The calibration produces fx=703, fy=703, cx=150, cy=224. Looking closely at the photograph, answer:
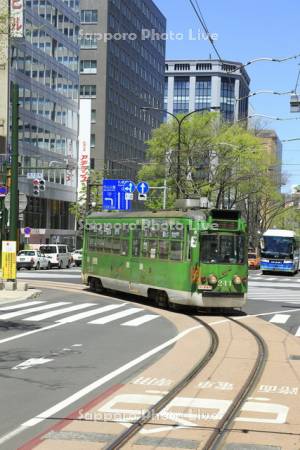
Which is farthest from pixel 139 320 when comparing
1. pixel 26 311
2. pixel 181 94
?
pixel 181 94

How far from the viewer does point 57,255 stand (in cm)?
5497

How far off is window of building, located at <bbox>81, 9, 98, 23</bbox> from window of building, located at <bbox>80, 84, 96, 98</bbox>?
30.4 ft

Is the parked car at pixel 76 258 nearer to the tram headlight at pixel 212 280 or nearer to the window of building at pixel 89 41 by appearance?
the tram headlight at pixel 212 280

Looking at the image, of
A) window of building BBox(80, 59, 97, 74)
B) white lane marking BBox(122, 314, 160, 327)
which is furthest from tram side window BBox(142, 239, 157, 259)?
window of building BBox(80, 59, 97, 74)

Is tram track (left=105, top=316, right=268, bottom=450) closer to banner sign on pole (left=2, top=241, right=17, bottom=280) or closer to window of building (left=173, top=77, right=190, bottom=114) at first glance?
banner sign on pole (left=2, top=241, right=17, bottom=280)

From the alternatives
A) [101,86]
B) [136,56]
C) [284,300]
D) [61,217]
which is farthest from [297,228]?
[284,300]

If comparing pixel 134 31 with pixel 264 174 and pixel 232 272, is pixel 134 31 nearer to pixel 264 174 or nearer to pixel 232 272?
Answer: pixel 264 174

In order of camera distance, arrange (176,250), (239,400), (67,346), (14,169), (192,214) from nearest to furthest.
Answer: (239,400) < (67,346) < (192,214) < (176,250) < (14,169)

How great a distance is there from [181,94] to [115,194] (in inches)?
4881

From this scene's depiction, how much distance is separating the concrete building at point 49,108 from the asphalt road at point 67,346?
44288 mm

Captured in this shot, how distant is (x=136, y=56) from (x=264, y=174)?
59.9 m

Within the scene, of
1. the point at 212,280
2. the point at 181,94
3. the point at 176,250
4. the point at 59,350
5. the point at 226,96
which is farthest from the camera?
the point at 181,94

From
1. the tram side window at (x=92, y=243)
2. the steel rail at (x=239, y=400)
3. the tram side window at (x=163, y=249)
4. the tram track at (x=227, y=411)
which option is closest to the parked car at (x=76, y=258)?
the tram side window at (x=92, y=243)

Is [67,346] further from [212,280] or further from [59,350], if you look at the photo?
[212,280]
